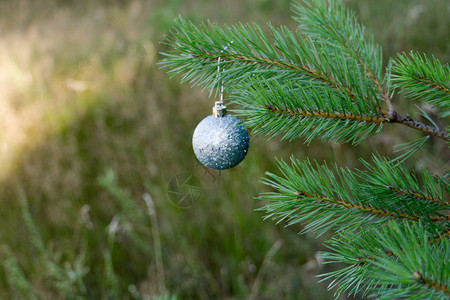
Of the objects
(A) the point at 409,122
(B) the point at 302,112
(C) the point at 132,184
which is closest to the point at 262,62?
(B) the point at 302,112

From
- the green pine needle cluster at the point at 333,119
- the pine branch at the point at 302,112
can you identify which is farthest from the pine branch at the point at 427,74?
the pine branch at the point at 302,112

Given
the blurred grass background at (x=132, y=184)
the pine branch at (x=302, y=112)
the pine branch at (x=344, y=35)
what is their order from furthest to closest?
1. the blurred grass background at (x=132, y=184)
2. the pine branch at (x=344, y=35)
3. the pine branch at (x=302, y=112)

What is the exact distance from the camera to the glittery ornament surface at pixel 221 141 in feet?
2.56

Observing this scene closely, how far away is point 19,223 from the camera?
2.18 meters

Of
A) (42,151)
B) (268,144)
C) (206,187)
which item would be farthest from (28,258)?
(268,144)

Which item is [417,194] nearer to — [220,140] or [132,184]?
[220,140]

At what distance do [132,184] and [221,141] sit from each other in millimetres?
1593

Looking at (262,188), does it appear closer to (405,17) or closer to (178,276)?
(178,276)

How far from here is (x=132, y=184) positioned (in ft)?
7.43

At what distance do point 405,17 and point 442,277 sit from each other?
2.91 metres

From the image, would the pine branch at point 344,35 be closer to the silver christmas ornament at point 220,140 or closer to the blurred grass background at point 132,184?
the silver christmas ornament at point 220,140

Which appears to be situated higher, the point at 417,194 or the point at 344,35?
the point at 344,35

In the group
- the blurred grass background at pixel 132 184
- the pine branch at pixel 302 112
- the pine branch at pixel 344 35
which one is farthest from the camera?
the blurred grass background at pixel 132 184

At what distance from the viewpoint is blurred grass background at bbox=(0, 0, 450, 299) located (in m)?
1.83
